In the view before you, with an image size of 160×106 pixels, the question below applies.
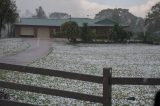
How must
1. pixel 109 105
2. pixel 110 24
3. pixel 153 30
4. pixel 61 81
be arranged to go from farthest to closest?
pixel 153 30 < pixel 110 24 < pixel 61 81 < pixel 109 105

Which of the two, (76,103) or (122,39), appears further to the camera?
(122,39)

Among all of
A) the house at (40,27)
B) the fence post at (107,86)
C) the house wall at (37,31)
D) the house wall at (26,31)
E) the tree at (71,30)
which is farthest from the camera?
the house wall at (26,31)

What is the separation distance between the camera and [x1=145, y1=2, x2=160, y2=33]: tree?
93.1 m

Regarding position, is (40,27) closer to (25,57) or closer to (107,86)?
(25,57)

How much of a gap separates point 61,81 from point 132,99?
6.43 metres

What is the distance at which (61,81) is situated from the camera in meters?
18.4

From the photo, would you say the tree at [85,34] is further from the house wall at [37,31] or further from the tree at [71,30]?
the house wall at [37,31]

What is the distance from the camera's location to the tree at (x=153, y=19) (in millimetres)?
93125

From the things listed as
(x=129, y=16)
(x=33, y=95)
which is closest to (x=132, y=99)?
(x=33, y=95)

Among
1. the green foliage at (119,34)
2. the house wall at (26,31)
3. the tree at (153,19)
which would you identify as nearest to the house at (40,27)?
the house wall at (26,31)

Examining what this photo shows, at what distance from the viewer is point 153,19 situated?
93812 mm

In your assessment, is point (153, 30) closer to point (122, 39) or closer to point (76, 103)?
point (122, 39)

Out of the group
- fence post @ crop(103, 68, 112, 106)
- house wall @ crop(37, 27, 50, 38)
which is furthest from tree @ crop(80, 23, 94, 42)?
fence post @ crop(103, 68, 112, 106)

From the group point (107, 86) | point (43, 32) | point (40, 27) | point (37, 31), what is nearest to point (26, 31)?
point (37, 31)
